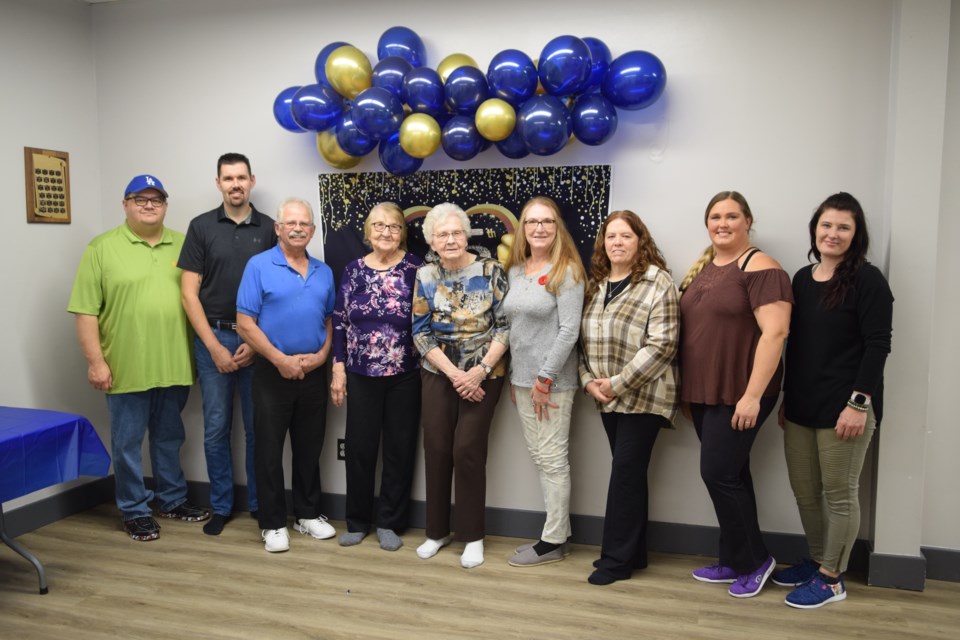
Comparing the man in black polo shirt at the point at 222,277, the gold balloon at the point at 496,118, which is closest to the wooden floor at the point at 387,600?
the man in black polo shirt at the point at 222,277

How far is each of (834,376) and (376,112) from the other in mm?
2115

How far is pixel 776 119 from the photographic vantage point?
3092 mm

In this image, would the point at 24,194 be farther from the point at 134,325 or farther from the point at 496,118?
the point at 496,118

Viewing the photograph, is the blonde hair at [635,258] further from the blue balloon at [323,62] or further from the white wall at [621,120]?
the blue balloon at [323,62]

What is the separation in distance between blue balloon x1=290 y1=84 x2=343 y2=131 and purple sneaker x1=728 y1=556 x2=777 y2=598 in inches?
105

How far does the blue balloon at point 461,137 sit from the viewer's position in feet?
10.1

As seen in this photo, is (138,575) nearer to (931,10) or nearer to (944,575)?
(944,575)

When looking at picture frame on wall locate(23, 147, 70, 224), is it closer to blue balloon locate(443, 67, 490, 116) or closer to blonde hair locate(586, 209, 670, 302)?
blue balloon locate(443, 67, 490, 116)

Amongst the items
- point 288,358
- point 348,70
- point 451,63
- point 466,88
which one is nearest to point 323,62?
point 348,70

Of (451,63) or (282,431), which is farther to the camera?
(282,431)

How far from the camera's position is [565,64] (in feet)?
9.58

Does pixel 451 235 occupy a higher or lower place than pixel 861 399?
higher

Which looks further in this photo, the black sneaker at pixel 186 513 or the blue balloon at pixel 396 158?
the black sneaker at pixel 186 513

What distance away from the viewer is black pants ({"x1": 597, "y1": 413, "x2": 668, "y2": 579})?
9.86 feet
